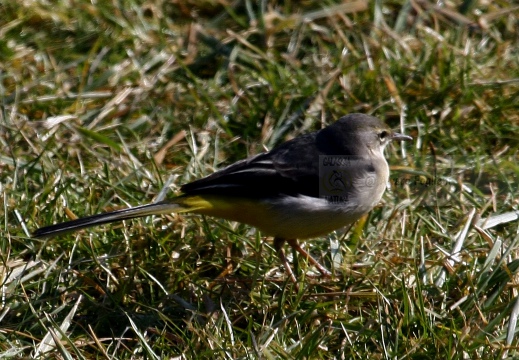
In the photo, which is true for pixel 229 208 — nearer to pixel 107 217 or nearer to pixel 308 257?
pixel 308 257

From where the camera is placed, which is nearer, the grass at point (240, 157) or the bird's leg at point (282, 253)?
the grass at point (240, 157)

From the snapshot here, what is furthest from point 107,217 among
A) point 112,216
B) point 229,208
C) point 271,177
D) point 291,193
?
point 291,193

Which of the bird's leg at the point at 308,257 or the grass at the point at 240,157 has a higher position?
the grass at the point at 240,157

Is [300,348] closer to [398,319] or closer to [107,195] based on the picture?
[398,319]

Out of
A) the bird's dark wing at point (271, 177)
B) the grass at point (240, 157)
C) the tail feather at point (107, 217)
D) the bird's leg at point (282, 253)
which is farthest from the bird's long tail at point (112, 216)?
the bird's leg at point (282, 253)

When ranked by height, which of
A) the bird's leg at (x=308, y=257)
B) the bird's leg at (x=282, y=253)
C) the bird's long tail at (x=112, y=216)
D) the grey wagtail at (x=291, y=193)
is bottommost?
the bird's leg at (x=308, y=257)

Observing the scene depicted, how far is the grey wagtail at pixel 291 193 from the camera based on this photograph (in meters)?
5.30

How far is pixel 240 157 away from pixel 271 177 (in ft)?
4.75

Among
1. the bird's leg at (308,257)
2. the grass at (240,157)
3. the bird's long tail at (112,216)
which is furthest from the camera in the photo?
the bird's leg at (308,257)

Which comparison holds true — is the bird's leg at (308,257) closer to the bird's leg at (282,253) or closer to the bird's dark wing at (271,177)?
the bird's leg at (282,253)

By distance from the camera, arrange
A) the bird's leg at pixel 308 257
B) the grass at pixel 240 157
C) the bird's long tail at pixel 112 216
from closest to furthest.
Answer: the grass at pixel 240 157, the bird's long tail at pixel 112 216, the bird's leg at pixel 308 257

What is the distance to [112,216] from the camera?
16.6 feet

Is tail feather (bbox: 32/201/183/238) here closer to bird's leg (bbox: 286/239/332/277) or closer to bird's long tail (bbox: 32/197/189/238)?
bird's long tail (bbox: 32/197/189/238)

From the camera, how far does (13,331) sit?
4773 millimetres
